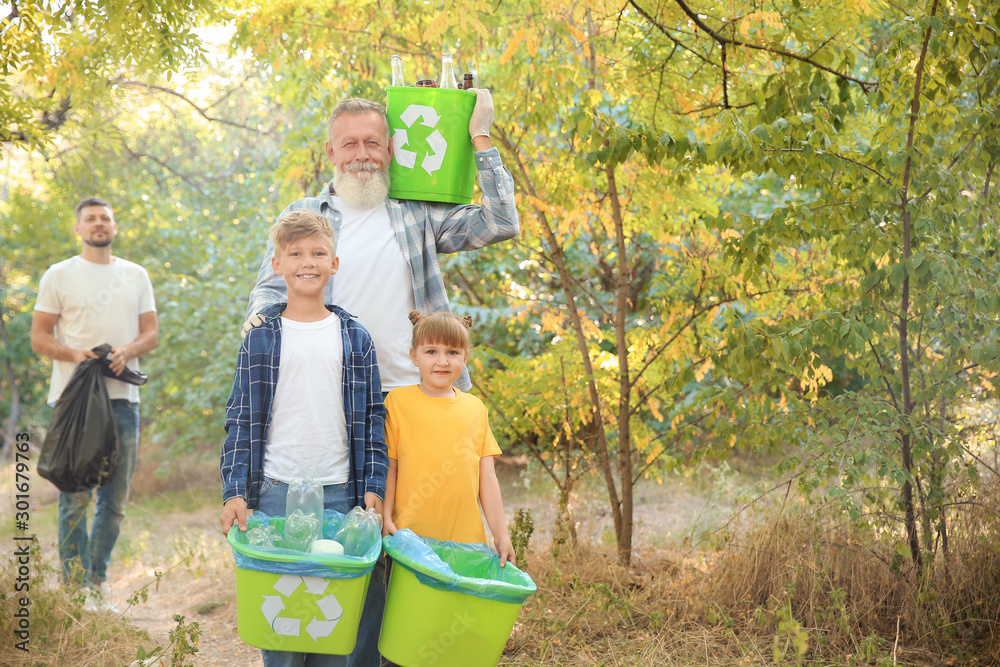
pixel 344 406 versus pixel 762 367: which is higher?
pixel 762 367

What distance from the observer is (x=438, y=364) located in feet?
7.64

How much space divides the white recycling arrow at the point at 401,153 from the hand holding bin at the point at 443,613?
4.00ft

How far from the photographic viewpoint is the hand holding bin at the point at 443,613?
199 cm

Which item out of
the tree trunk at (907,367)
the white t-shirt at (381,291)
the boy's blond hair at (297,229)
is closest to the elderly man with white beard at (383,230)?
the white t-shirt at (381,291)

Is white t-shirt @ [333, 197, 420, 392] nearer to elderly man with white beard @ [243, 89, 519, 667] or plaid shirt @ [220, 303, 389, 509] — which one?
elderly man with white beard @ [243, 89, 519, 667]

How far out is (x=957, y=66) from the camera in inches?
110

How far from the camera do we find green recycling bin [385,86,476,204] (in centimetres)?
254

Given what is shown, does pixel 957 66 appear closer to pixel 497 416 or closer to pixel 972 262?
pixel 972 262

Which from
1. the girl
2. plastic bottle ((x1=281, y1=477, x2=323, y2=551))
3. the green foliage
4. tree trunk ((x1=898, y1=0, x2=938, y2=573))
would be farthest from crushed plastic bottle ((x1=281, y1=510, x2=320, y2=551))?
tree trunk ((x1=898, y1=0, x2=938, y2=573))

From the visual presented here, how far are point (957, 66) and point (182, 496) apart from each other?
7102 mm

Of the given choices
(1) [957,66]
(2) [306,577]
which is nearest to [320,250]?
(2) [306,577]

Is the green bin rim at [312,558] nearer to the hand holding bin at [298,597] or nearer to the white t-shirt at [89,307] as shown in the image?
the hand holding bin at [298,597]

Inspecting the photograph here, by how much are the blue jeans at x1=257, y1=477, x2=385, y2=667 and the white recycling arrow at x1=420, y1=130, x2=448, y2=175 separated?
41.2 inches

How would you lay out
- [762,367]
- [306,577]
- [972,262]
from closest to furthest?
[306,577] → [762,367] → [972,262]
